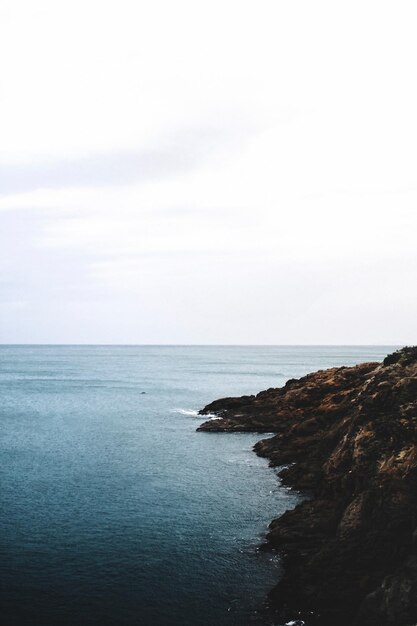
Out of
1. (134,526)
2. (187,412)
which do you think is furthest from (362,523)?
(187,412)

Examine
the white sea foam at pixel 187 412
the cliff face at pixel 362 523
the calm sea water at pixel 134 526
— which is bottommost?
the white sea foam at pixel 187 412

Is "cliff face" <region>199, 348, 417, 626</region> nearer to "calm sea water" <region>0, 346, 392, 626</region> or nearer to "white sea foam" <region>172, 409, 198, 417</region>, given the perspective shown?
"calm sea water" <region>0, 346, 392, 626</region>

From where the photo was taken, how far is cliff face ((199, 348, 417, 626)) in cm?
2677

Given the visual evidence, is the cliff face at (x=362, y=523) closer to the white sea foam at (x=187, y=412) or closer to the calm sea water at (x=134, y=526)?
the calm sea water at (x=134, y=526)

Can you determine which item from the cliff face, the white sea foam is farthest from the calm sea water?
the white sea foam

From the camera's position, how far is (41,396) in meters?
129

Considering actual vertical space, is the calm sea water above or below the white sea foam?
above

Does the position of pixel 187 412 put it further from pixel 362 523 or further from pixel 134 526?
pixel 362 523

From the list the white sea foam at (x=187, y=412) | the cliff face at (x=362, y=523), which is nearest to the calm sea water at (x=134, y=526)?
the cliff face at (x=362, y=523)

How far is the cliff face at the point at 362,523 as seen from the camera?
26766 mm

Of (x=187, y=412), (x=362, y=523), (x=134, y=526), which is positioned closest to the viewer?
(x=362, y=523)

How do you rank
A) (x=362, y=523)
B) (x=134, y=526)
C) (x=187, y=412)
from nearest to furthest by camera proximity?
(x=362, y=523) < (x=134, y=526) < (x=187, y=412)

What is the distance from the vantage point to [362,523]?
103 ft

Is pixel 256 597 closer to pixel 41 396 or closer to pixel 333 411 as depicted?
pixel 333 411
